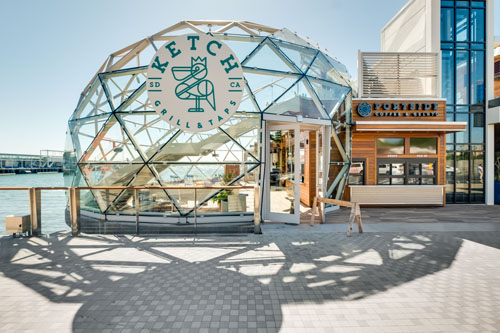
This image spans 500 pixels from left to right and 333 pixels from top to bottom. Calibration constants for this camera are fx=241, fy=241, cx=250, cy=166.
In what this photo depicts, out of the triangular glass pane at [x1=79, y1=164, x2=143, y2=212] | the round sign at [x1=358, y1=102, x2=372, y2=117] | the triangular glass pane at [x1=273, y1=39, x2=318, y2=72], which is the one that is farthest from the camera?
the round sign at [x1=358, y1=102, x2=372, y2=117]

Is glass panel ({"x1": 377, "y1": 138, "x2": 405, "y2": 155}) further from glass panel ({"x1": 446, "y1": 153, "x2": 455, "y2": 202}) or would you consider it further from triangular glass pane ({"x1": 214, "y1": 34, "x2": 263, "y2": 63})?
triangular glass pane ({"x1": 214, "y1": 34, "x2": 263, "y2": 63})

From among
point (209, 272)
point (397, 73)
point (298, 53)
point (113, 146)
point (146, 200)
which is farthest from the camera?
point (397, 73)

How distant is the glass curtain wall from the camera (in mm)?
11023

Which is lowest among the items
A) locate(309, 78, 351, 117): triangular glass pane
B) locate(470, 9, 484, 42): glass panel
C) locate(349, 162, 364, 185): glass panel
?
locate(349, 162, 364, 185): glass panel

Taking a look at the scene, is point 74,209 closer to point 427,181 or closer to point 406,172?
point 406,172

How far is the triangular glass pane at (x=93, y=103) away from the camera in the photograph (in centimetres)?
761

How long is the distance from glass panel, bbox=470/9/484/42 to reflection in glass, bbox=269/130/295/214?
11.0 m

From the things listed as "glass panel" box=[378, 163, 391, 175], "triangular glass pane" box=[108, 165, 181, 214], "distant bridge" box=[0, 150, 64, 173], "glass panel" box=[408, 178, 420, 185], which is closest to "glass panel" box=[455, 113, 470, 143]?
"glass panel" box=[408, 178, 420, 185]

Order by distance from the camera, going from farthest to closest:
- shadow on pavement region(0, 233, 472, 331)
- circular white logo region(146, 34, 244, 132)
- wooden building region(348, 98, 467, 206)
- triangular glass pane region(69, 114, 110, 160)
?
wooden building region(348, 98, 467, 206)
triangular glass pane region(69, 114, 110, 160)
circular white logo region(146, 34, 244, 132)
shadow on pavement region(0, 233, 472, 331)

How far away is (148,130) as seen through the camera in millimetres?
6922

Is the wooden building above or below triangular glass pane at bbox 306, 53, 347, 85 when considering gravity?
below

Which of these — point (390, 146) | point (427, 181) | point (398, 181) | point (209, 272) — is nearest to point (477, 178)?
point (427, 181)

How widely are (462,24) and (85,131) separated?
16.3 meters

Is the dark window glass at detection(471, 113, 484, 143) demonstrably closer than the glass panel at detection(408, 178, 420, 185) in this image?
No
